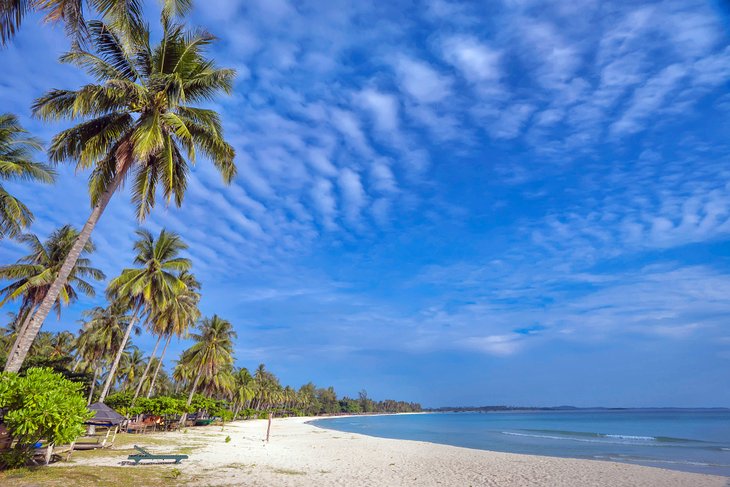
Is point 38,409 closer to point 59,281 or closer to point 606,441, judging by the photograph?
point 59,281

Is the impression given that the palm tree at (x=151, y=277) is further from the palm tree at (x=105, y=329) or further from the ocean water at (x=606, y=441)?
the ocean water at (x=606, y=441)

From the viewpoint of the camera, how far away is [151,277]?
26.2 m

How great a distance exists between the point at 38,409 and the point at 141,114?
9.10 m

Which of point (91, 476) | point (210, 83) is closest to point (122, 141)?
point (210, 83)

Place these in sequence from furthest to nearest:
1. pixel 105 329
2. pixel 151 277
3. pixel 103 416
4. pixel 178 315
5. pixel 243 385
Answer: pixel 243 385
pixel 105 329
pixel 178 315
pixel 151 277
pixel 103 416

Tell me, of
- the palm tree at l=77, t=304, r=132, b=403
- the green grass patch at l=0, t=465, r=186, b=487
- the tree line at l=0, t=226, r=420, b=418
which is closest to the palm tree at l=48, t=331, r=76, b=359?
the tree line at l=0, t=226, r=420, b=418

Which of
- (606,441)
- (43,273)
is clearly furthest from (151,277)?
(606,441)

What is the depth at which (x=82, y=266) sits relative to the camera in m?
26.9

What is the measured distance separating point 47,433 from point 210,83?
1137 centimetres

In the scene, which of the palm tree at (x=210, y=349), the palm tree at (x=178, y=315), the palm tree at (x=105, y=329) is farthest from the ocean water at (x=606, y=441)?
the palm tree at (x=105, y=329)

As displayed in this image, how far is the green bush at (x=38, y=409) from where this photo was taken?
895cm

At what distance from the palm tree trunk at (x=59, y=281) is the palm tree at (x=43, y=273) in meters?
12.2

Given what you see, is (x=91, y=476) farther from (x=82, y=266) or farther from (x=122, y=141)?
(x=82, y=266)

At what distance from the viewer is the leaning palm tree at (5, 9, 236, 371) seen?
12.0 metres
